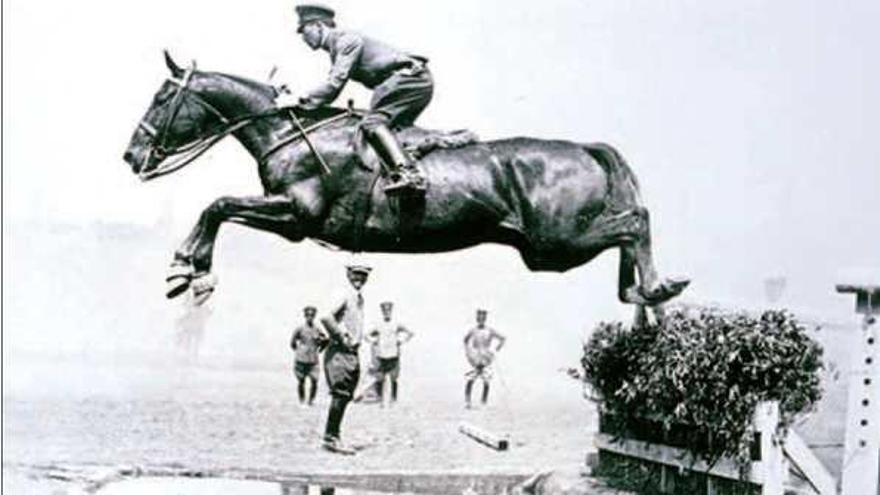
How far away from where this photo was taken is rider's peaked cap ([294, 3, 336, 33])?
519 centimetres

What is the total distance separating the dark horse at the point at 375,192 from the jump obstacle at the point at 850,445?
2.27 feet

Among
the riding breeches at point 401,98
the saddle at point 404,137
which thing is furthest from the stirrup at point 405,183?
the riding breeches at point 401,98

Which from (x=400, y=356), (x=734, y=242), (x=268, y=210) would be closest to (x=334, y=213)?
(x=268, y=210)

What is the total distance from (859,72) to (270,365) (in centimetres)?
291

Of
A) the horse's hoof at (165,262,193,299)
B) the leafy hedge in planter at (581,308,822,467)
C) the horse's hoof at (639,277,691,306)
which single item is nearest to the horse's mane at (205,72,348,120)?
the horse's hoof at (165,262,193,299)

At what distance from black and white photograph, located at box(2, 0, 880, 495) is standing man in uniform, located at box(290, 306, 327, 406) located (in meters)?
0.01

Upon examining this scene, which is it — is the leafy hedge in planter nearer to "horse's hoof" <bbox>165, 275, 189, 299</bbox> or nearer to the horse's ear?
"horse's hoof" <bbox>165, 275, 189, 299</bbox>

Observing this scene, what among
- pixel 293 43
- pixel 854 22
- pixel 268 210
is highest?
pixel 854 22

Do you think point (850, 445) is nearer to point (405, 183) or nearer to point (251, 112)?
point (405, 183)

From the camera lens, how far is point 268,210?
4.96 meters

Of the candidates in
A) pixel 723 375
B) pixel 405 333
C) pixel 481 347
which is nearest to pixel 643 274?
pixel 723 375

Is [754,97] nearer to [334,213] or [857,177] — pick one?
[857,177]

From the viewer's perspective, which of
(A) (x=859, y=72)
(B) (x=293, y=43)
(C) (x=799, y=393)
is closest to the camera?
(C) (x=799, y=393)

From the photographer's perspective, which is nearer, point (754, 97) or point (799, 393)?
point (799, 393)
